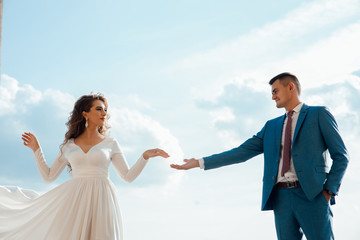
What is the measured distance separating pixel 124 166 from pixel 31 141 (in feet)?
3.75

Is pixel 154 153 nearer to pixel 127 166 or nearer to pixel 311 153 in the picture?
pixel 127 166

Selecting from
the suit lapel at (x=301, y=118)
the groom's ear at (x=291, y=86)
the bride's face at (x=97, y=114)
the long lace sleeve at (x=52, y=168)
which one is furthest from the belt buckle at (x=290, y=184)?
the long lace sleeve at (x=52, y=168)

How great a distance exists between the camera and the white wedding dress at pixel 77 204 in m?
4.38

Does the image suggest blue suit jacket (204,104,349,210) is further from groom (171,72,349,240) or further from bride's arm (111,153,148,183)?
bride's arm (111,153,148,183)

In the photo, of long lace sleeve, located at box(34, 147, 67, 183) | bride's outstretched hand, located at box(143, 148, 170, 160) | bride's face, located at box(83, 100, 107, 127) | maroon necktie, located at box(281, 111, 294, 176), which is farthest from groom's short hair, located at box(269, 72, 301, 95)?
long lace sleeve, located at box(34, 147, 67, 183)

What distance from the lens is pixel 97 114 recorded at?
4.82m

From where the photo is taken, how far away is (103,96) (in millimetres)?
4996

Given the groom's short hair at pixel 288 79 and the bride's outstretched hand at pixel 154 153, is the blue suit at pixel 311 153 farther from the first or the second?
the bride's outstretched hand at pixel 154 153

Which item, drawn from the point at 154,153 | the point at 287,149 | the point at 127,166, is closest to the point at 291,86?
the point at 287,149

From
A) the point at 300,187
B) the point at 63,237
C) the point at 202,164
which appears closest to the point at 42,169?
the point at 63,237

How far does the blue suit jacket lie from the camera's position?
3734 millimetres

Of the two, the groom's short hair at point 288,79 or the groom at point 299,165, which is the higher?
the groom's short hair at point 288,79

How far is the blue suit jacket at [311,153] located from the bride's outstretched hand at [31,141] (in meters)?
2.48

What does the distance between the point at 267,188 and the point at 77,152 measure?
6.34 feet
